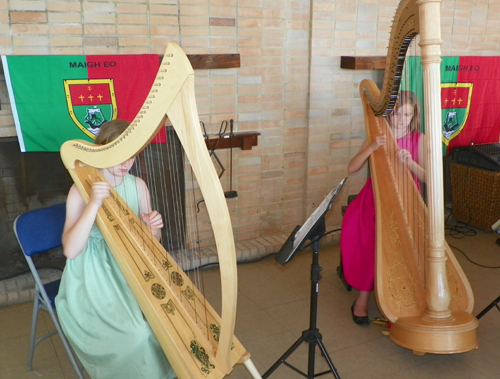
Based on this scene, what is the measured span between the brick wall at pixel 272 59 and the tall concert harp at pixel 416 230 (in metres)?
1.00

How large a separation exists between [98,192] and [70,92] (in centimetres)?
127

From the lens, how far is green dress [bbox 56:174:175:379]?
1.91 m

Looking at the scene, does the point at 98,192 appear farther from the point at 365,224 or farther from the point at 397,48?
the point at 365,224

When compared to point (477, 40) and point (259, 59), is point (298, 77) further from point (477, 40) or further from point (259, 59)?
point (477, 40)

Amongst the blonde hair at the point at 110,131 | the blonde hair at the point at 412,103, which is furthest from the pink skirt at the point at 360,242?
the blonde hair at the point at 110,131

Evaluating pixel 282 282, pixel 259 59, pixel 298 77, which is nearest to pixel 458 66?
pixel 298 77

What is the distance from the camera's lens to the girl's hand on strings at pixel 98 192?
77.7 inches

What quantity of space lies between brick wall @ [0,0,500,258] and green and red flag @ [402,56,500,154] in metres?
0.22

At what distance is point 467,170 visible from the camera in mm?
4352

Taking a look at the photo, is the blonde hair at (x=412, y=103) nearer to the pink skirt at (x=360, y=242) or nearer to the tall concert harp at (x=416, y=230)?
the tall concert harp at (x=416, y=230)

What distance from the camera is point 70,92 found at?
3.02m

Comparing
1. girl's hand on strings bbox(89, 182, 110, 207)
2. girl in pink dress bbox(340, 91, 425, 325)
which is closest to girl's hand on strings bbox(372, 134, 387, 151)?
girl in pink dress bbox(340, 91, 425, 325)

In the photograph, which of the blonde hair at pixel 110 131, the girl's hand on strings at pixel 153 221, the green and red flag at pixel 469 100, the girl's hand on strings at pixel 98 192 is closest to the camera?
the girl's hand on strings at pixel 98 192

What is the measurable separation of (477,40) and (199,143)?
3885 mm
